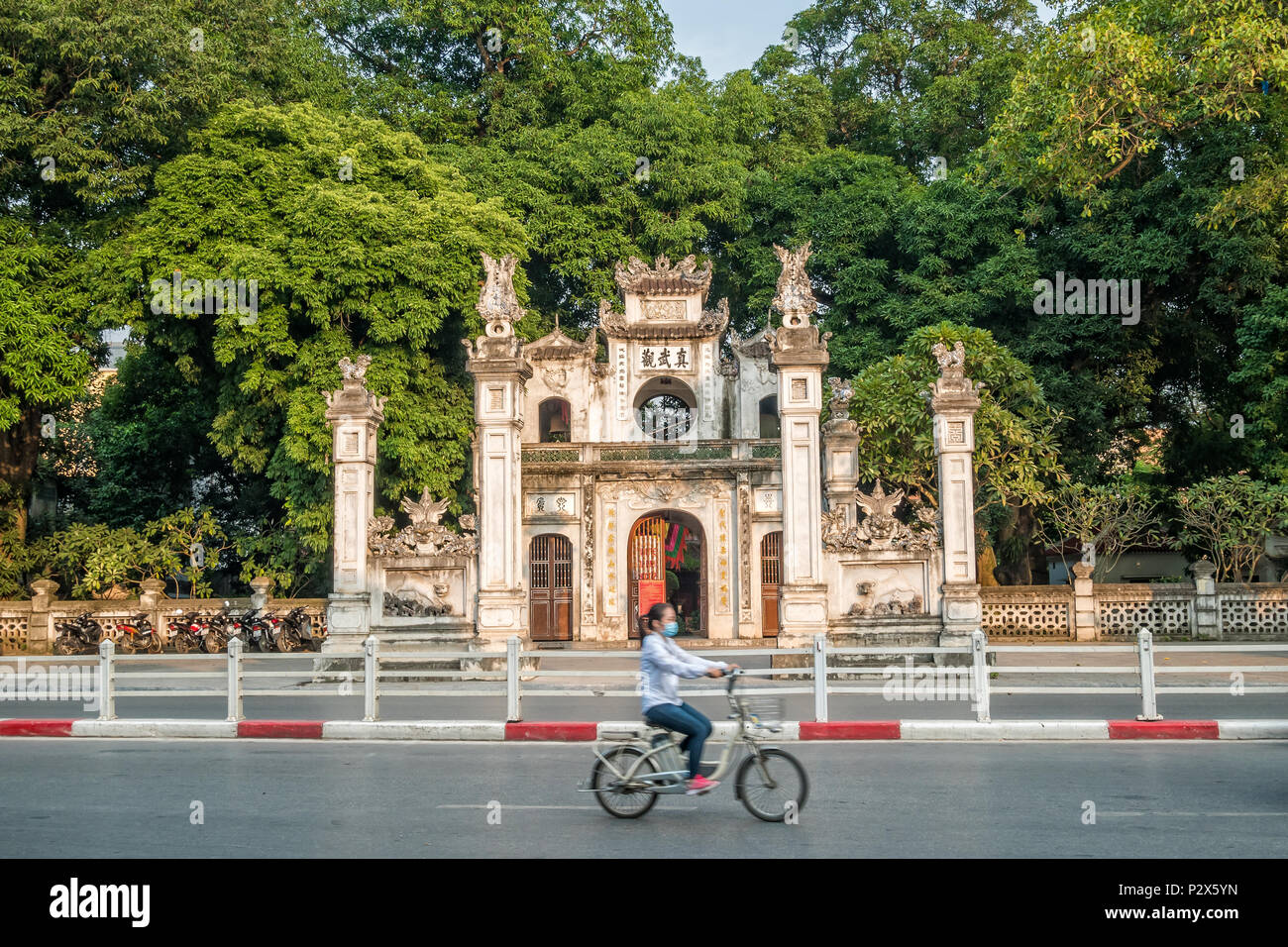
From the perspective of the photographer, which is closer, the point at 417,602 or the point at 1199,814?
the point at 1199,814

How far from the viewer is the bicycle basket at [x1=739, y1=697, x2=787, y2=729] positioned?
7.62 metres

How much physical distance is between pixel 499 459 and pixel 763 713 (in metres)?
11.7

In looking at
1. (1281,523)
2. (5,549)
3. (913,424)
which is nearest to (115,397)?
(5,549)

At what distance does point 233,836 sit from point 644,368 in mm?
22335

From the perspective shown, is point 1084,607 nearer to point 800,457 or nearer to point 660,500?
point 800,457

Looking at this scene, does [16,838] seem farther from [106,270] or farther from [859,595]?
[106,270]

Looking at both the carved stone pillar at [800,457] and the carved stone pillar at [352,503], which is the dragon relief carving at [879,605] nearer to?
the carved stone pillar at [800,457]

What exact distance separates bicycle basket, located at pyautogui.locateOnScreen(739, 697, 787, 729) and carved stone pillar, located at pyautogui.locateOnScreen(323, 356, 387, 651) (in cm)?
1163

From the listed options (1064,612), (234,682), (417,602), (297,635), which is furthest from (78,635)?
(1064,612)

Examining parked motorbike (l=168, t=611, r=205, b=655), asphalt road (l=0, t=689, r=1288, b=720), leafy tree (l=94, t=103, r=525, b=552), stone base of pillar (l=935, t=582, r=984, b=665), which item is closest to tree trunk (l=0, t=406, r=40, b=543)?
leafy tree (l=94, t=103, r=525, b=552)

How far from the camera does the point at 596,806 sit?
8.10 meters

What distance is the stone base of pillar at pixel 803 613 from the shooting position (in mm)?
17484

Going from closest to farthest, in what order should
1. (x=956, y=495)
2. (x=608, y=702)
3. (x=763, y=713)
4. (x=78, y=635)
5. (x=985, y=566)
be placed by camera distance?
(x=763, y=713) < (x=608, y=702) < (x=956, y=495) < (x=78, y=635) < (x=985, y=566)

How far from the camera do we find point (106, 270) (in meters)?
24.5
